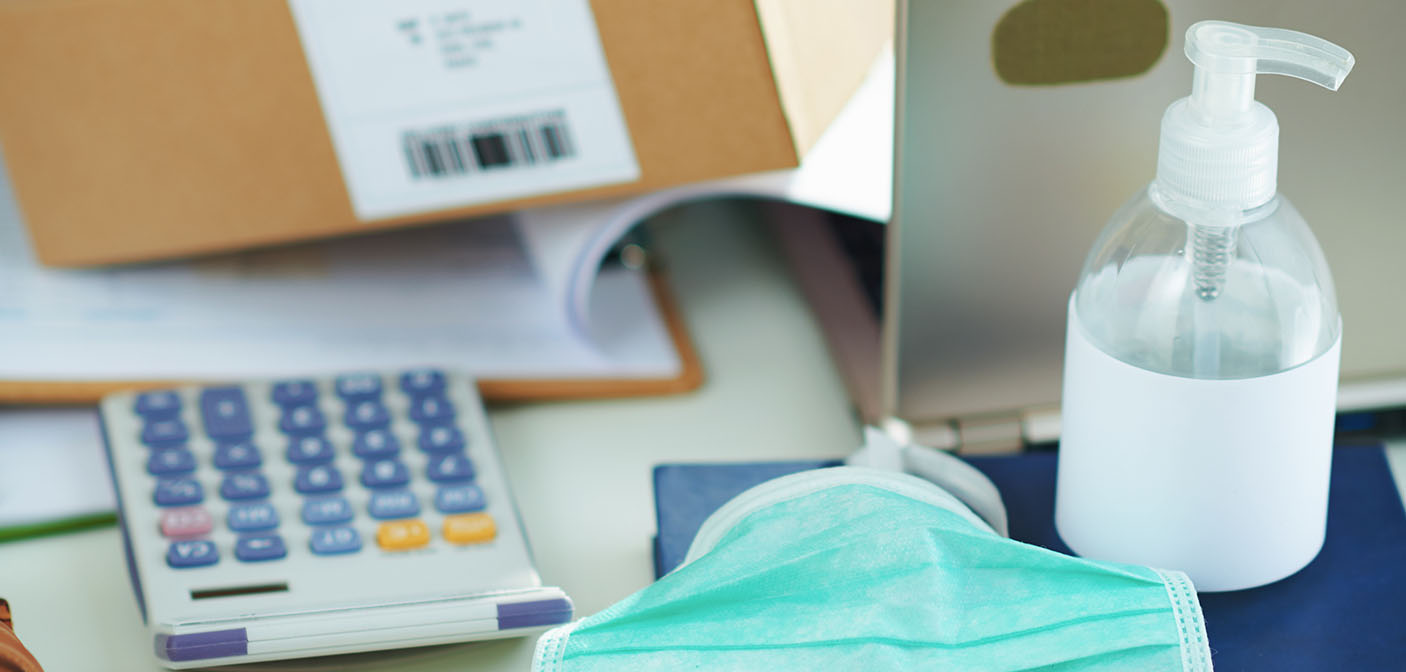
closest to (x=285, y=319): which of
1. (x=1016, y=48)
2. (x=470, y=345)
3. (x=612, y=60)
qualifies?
(x=470, y=345)

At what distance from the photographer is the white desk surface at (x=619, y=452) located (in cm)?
40

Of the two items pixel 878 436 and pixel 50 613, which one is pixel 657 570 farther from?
pixel 50 613

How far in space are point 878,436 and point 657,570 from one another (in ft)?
0.25

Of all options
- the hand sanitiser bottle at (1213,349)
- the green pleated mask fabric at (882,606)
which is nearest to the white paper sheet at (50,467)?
the green pleated mask fabric at (882,606)

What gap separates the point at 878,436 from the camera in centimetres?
40

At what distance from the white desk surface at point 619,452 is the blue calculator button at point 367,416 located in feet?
0.16

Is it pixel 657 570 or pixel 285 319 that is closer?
pixel 657 570

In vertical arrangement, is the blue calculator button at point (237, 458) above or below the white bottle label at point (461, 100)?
below

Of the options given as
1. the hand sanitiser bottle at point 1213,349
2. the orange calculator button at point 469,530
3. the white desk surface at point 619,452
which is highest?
the hand sanitiser bottle at point 1213,349

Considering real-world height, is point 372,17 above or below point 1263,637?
above

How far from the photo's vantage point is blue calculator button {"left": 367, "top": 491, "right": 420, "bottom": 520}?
1.37 feet

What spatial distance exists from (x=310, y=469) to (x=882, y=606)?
0.69ft

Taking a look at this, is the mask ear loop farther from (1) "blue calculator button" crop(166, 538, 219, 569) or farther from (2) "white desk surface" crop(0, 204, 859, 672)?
(1) "blue calculator button" crop(166, 538, 219, 569)

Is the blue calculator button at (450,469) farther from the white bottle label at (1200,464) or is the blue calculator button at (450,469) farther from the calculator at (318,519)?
the white bottle label at (1200,464)
